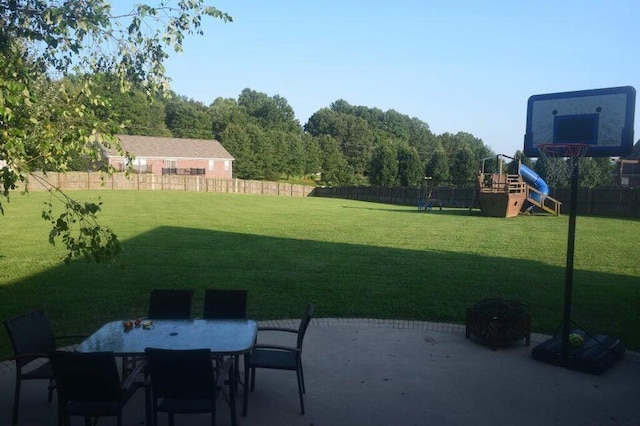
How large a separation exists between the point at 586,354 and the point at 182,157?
56.1 m

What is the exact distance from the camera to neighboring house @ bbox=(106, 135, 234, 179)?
56594mm

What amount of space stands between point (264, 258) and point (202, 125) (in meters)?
65.6

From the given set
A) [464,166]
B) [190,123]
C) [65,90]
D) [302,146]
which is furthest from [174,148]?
[65,90]

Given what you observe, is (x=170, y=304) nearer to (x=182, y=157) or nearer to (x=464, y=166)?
(x=182, y=157)

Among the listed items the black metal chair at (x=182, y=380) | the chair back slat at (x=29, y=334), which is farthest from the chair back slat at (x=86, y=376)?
the chair back slat at (x=29, y=334)

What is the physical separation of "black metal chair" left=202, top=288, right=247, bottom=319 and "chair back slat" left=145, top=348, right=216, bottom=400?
65.2 inches

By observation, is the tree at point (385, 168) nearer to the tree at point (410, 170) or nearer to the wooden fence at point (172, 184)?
the tree at point (410, 170)

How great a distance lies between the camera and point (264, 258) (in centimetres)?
1292

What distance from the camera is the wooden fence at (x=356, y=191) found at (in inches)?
1217

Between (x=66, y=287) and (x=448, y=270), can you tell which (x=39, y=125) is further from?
(x=448, y=270)

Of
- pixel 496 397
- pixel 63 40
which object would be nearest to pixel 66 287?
pixel 63 40

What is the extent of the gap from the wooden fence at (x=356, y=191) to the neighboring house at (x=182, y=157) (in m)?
9.03

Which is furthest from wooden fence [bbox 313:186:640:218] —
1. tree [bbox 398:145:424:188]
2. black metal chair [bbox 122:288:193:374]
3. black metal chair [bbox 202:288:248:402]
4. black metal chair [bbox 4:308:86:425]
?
black metal chair [bbox 4:308:86:425]

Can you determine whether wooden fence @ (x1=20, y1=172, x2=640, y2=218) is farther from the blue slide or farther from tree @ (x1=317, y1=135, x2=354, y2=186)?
tree @ (x1=317, y1=135, x2=354, y2=186)
